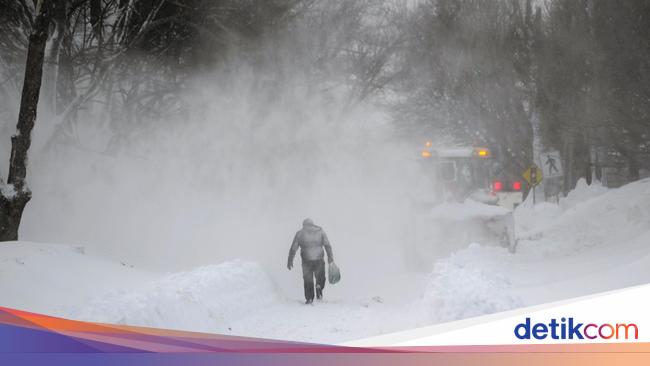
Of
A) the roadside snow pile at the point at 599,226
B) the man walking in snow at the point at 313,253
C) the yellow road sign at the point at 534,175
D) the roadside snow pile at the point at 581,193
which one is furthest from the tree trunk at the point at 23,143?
the roadside snow pile at the point at 581,193

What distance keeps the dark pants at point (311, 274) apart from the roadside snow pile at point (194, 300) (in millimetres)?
714

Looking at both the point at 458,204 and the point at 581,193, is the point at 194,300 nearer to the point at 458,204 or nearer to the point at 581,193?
the point at 458,204

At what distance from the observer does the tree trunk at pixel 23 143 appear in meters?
12.5

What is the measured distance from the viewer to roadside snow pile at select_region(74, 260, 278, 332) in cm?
810

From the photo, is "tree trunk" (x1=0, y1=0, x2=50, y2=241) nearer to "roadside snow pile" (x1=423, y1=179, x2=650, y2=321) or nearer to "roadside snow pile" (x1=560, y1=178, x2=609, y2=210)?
"roadside snow pile" (x1=423, y1=179, x2=650, y2=321)

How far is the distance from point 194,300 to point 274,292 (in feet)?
12.3

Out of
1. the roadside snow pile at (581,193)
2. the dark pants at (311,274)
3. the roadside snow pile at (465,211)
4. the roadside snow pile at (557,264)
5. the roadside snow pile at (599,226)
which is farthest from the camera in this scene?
the roadside snow pile at (581,193)

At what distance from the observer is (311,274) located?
13031 mm

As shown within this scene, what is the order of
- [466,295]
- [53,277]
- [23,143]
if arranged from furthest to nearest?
[23,143], [53,277], [466,295]

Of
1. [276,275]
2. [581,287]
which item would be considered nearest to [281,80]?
[276,275]

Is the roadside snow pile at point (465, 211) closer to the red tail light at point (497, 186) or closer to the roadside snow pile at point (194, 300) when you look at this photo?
the red tail light at point (497, 186)

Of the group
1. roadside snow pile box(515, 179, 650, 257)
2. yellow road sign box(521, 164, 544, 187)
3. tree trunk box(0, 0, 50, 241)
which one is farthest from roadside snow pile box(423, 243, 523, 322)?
yellow road sign box(521, 164, 544, 187)

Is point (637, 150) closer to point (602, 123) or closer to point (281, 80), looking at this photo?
point (602, 123)

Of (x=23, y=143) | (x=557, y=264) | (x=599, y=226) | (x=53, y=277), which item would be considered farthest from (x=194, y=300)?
(x=599, y=226)
